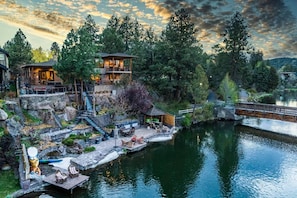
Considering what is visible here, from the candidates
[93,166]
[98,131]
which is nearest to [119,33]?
[98,131]

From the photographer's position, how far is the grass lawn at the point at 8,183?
43.2 feet

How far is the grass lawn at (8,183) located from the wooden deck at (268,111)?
30.6 m

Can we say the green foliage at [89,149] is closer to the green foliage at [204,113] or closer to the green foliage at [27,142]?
the green foliage at [27,142]

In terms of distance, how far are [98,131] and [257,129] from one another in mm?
22002

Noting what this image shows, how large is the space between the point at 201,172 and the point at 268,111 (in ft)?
63.0

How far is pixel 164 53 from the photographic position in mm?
39219

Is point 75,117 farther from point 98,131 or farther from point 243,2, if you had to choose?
point 243,2

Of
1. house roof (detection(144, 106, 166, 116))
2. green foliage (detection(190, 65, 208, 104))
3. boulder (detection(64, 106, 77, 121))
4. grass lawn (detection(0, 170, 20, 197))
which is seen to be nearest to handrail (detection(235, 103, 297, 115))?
green foliage (detection(190, 65, 208, 104))

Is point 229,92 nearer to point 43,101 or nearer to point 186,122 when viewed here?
point 186,122

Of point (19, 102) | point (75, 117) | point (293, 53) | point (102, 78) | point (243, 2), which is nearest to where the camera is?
point (19, 102)

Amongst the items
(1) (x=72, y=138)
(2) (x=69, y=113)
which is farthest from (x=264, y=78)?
(1) (x=72, y=138)

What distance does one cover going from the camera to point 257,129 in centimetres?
3212

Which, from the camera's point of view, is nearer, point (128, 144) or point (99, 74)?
point (128, 144)

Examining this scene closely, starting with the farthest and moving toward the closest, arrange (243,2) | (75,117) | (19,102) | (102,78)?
1. (102,78)
2. (243,2)
3. (75,117)
4. (19,102)
